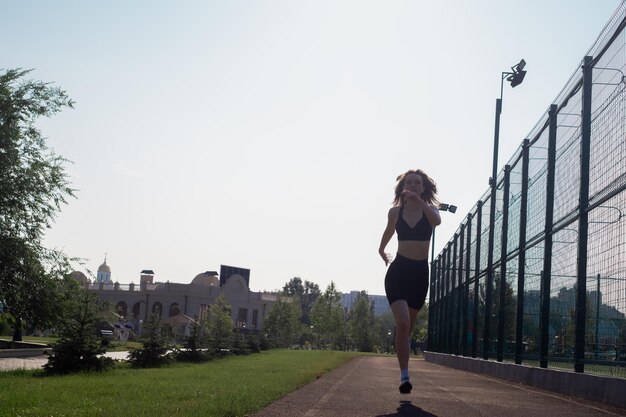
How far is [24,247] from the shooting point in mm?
28828

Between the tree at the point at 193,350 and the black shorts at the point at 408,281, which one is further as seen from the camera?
the tree at the point at 193,350

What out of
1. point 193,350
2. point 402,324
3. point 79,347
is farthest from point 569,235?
point 193,350

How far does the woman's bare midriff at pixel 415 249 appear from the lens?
7.97m

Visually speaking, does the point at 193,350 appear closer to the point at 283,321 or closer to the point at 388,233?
the point at 388,233

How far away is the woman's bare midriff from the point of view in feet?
26.2

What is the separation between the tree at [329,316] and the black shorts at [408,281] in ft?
255

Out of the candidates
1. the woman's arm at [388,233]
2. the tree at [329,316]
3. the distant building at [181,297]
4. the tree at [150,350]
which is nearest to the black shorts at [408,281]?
the woman's arm at [388,233]

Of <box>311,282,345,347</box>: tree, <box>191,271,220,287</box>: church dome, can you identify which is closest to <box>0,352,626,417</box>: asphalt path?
<box>311,282,345,347</box>: tree

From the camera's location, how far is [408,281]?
7938 millimetres

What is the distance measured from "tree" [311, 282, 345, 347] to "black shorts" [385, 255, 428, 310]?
77.6 m

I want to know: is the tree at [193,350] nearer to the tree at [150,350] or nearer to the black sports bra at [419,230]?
the tree at [150,350]

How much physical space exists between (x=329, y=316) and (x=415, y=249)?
78225 mm

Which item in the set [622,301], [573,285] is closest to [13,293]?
[573,285]

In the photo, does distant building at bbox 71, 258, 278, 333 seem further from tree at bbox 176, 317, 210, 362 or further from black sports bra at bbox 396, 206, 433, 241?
black sports bra at bbox 396, 206, 433, 241
